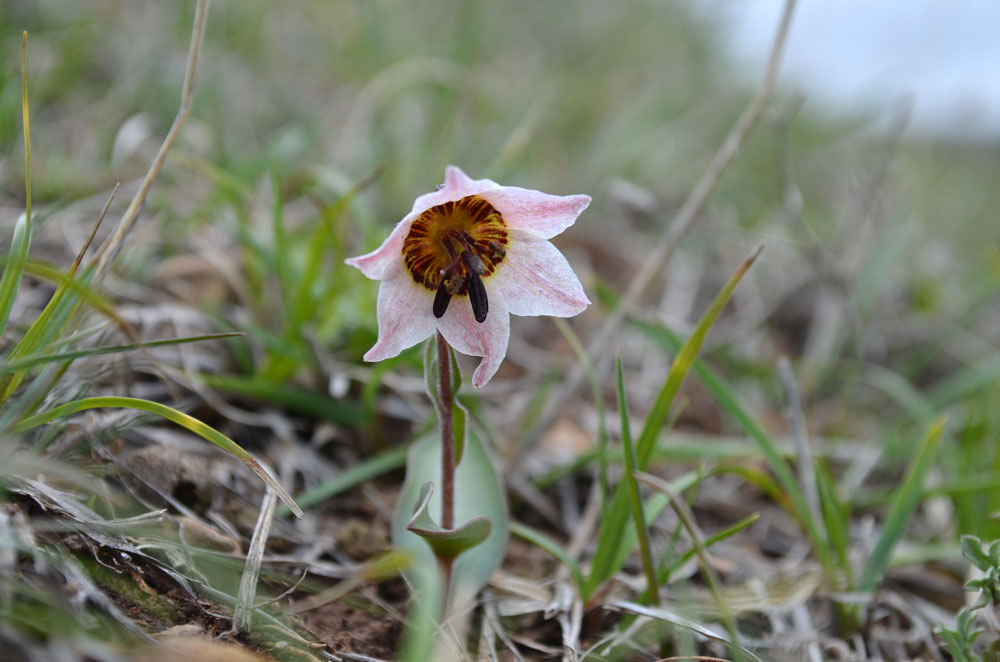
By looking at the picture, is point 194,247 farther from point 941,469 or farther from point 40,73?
point 941,469

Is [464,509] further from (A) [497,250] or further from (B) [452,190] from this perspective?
(B) [452,190]

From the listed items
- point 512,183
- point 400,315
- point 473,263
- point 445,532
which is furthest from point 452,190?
point 512,183

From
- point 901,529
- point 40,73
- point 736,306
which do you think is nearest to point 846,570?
point 901,529

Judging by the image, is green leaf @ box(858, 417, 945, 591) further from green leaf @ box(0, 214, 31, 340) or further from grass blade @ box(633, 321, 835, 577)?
green leaf @ box(0, 214, 31, 340)

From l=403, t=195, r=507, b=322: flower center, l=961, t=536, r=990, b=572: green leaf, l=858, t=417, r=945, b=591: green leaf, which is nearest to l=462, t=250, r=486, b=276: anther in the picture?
l=403, t=195, r=507, b=322: flower center

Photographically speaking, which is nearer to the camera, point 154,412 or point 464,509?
point 154,412

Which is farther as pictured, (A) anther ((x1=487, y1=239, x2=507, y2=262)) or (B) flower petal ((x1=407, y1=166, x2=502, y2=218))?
(A) anther ((x1=487, y1=239, x2=507, y2=262))
